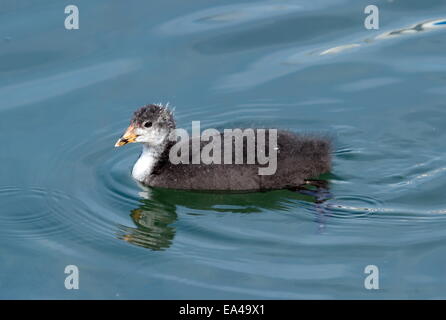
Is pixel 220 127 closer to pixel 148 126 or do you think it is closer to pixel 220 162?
pixel 148 126

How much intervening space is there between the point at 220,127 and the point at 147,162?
1.44 meters

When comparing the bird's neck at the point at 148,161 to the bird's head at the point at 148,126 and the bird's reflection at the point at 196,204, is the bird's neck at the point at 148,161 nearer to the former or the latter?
the bird's head at the point at 148,126

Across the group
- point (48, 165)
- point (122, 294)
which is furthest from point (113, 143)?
point (122, 294)

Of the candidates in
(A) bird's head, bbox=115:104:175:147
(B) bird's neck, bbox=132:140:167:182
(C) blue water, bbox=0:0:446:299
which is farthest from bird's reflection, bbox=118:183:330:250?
(A) bird's head, bbox=115:104:175:147

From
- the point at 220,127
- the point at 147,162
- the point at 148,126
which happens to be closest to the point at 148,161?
the point at 147,162

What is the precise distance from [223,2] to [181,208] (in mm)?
5273

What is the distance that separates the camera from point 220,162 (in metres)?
10.0

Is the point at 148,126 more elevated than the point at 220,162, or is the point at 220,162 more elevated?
the point at 148,126

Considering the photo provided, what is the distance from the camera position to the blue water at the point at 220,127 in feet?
29.0

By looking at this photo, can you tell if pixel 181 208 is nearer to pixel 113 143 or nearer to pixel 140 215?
pixel 140 215

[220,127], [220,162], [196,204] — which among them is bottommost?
[196,204]

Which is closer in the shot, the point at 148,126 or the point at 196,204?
the point at 196,204

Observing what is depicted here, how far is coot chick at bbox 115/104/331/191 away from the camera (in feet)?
32.8

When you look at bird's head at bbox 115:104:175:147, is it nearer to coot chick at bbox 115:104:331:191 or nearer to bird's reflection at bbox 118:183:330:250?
Answer: coot chick at bbox 115:104:331:191
